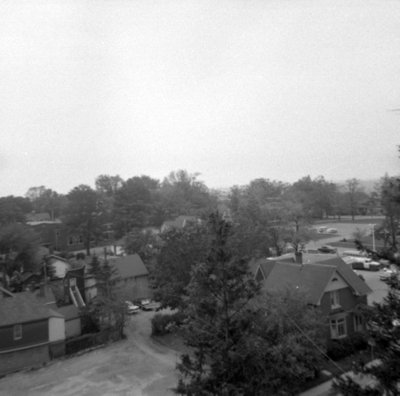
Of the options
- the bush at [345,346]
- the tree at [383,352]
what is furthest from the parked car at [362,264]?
the tree at [383,352]

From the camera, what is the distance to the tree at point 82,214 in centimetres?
5541

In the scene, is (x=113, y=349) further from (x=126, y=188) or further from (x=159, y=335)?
(x=126, y=188)

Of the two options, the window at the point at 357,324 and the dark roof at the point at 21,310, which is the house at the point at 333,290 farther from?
the dark roof at the point at 21,310

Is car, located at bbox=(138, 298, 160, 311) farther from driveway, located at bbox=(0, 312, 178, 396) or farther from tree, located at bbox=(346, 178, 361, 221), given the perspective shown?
tree, located at bbox=(346, 178, 361, 221)

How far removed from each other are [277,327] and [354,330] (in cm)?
1347

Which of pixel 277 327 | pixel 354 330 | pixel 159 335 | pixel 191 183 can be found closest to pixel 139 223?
pixel 191 183

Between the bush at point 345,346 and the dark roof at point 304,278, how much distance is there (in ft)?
8.48

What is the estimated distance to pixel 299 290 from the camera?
16.9 metres

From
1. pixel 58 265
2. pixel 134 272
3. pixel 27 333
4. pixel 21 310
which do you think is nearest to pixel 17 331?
pixel 27 333

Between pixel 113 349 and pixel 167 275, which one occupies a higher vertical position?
pixel 167 275

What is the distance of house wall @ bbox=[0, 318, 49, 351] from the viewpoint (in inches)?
868

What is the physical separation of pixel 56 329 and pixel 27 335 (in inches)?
83.0

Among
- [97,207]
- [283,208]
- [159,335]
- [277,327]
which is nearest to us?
[277,327]

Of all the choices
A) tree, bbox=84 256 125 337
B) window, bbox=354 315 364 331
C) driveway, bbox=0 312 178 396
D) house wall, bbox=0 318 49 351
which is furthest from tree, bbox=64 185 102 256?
window, bbox=354 315 364 331
